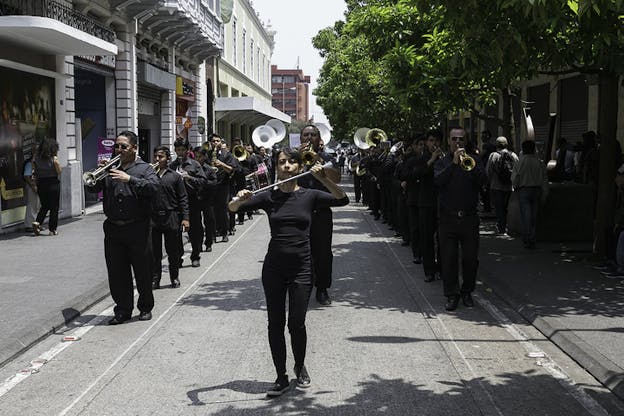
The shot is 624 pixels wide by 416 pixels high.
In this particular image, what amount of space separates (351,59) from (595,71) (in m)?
25.1

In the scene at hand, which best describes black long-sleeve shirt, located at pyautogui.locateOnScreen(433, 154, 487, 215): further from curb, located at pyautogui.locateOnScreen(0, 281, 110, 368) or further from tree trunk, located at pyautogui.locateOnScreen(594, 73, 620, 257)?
curb, located at pyautogui.locateOnScreen(0, 281, 110, 368)

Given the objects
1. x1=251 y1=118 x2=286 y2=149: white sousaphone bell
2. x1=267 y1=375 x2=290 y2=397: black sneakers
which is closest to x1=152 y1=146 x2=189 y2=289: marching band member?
x1=267 y1=375 x2=290 y2=397: black sneakers

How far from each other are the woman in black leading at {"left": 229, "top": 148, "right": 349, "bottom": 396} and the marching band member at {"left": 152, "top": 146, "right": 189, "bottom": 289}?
3.98 m

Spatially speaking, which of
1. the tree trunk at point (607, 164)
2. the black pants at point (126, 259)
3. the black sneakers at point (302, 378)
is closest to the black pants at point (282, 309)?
the black sneakers at point (302, 378)

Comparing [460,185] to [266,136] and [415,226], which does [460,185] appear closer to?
→ [415,226]

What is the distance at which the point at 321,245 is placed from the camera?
840 centimetres

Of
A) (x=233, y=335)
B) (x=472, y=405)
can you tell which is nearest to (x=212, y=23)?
(x=233, y=335)

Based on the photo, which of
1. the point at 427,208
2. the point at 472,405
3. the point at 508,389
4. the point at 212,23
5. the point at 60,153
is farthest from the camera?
the point at 212,23

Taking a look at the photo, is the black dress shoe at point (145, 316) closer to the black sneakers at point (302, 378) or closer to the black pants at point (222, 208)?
the black sneakers at point (302, 378)

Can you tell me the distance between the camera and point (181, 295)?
9.09 meters

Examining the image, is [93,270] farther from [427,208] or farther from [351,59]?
[351,59]

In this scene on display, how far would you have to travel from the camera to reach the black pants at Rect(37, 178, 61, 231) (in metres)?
14.7

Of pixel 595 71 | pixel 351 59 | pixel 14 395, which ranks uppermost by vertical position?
pixel 351 59

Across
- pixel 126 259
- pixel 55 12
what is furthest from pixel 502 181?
pixel 55 12
